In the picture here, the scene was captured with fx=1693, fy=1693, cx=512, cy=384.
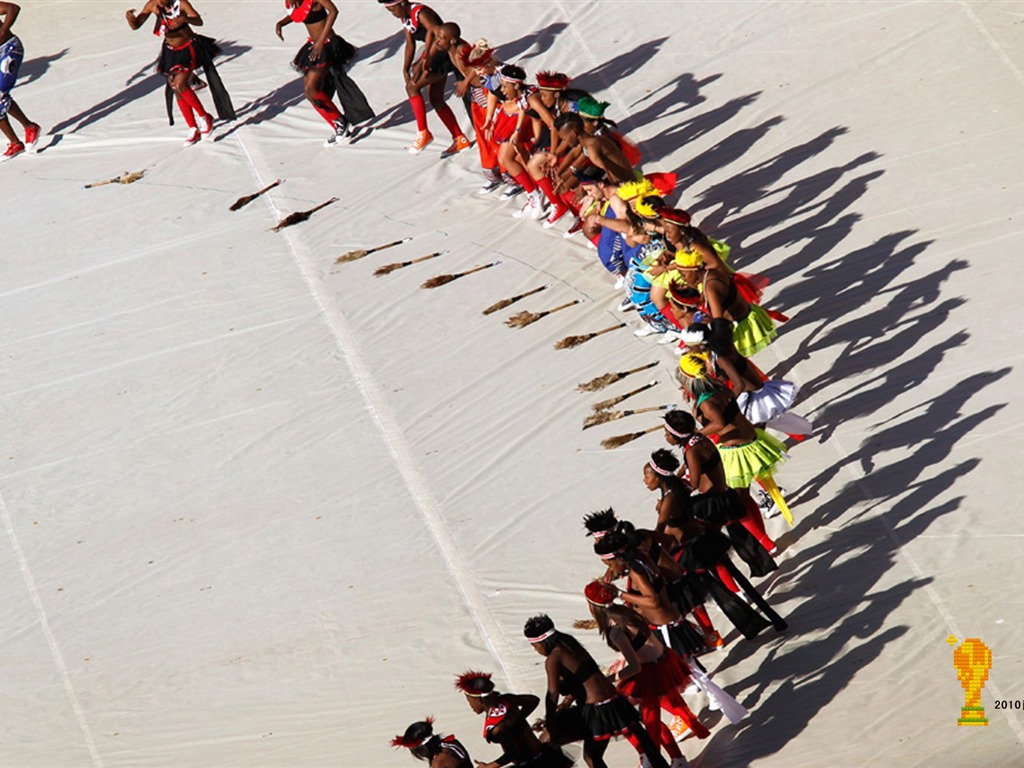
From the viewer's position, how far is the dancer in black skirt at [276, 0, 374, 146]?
12703 millimetres

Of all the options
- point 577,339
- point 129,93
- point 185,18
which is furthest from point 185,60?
point 577,339

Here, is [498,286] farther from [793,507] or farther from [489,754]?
[489,754]

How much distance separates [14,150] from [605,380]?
20.6ft

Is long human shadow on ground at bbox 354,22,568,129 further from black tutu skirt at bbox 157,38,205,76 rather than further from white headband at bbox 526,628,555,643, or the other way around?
white headband at bbox 526,628,555,643

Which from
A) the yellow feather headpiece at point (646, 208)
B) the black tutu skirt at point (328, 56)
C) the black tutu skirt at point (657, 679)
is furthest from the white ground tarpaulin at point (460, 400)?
the yellow feather headpiece at point (646, 208)

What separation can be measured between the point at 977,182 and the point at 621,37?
12.5 ft

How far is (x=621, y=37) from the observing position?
1370cm

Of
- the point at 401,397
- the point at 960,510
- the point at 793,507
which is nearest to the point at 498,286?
the point at 401,397

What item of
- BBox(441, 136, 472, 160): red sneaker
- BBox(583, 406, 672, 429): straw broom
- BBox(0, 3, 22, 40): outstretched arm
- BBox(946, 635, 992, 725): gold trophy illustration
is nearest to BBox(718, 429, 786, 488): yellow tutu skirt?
BBox(946, 635, 992, 725): gold trophy illustration

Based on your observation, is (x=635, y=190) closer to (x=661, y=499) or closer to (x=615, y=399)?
(x=615, y=399)

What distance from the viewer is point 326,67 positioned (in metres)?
12.8

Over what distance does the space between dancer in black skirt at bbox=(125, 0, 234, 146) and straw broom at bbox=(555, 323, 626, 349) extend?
14.2ft

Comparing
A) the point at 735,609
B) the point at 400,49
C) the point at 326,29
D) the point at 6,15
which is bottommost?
the point at 735,609

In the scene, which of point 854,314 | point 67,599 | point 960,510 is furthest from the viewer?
point 854,314
